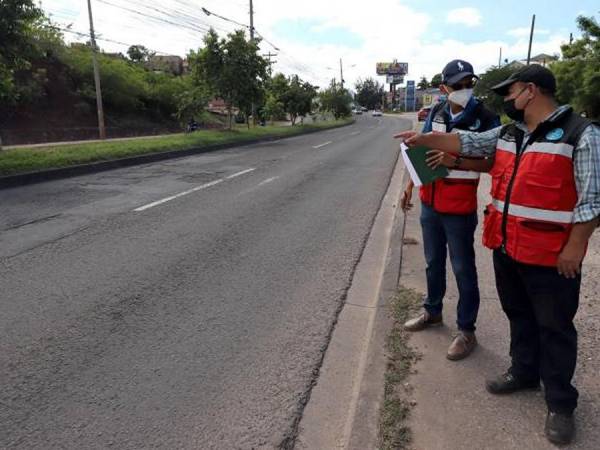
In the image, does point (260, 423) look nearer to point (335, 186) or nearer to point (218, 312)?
point (218, 312)

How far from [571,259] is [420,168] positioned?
1084 mm

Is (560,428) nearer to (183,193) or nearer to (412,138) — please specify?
(412,138)

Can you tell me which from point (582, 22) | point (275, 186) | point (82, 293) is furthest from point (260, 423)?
point (582, 22)

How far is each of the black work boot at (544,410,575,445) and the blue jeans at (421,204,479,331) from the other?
37.1 inches

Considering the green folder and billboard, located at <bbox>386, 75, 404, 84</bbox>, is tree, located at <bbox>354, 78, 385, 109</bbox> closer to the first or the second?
billboard, located at <bbox>386, 75, 404, 84</bbox>

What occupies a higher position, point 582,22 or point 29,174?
point 582,22

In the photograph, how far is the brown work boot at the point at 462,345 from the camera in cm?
319

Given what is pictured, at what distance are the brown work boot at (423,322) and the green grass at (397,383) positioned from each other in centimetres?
7

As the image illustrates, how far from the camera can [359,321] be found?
13.1ft

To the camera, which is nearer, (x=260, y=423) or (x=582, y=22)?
(x=260, y=423)

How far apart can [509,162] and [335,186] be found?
807cm

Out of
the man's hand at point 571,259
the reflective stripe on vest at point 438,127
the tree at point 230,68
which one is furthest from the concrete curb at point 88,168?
the man's hand at point 571,259

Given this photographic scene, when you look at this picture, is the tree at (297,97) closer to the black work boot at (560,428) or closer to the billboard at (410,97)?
the black work boot at (560,428)

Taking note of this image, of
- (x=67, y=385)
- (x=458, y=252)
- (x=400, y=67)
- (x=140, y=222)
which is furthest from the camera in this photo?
(x=400, y=67)
